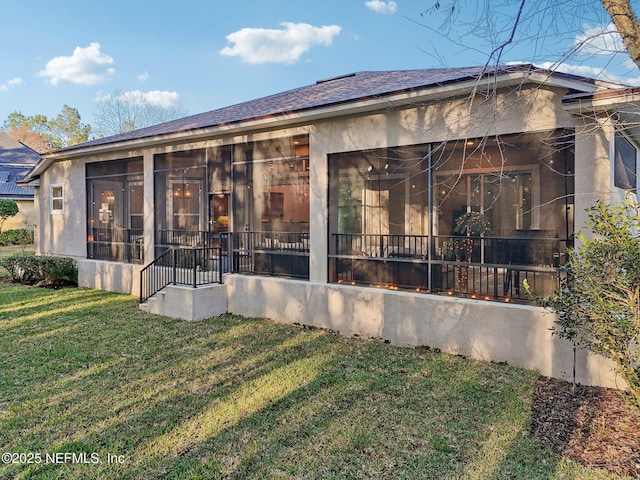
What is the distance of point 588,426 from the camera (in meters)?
3.95

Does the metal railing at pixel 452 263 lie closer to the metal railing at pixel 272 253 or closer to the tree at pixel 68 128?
the metal railing at pixel 272 253

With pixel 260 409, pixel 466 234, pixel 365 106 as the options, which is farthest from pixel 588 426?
pixel 365 106

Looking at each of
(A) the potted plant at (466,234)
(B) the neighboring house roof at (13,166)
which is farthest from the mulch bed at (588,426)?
(B) the neighboring house roof at (13,166)

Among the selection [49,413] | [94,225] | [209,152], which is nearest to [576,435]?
[49,413]

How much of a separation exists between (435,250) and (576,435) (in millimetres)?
3275

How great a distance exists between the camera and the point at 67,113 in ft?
158

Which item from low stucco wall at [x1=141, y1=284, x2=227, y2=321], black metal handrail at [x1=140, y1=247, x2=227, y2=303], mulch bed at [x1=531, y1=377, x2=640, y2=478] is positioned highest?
black metal handrail at [x1=140, y1=247, x2=227, y2=303]

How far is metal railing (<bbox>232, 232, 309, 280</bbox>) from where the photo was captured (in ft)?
26.5

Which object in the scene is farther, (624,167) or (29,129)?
(29,129)

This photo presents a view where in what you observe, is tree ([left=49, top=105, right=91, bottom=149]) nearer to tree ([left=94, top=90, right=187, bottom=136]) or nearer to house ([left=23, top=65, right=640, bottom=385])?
tree ([left=94, top=90, right=187, bottom=136])

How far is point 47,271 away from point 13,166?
26661 millimetres

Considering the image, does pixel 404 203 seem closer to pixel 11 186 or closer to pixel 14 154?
pixel 11 186

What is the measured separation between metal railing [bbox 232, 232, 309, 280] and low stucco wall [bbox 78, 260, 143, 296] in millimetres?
3539

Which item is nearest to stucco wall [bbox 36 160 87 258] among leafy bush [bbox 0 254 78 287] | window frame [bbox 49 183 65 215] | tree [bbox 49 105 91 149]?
window frame [bbox 49 183 65 215]
